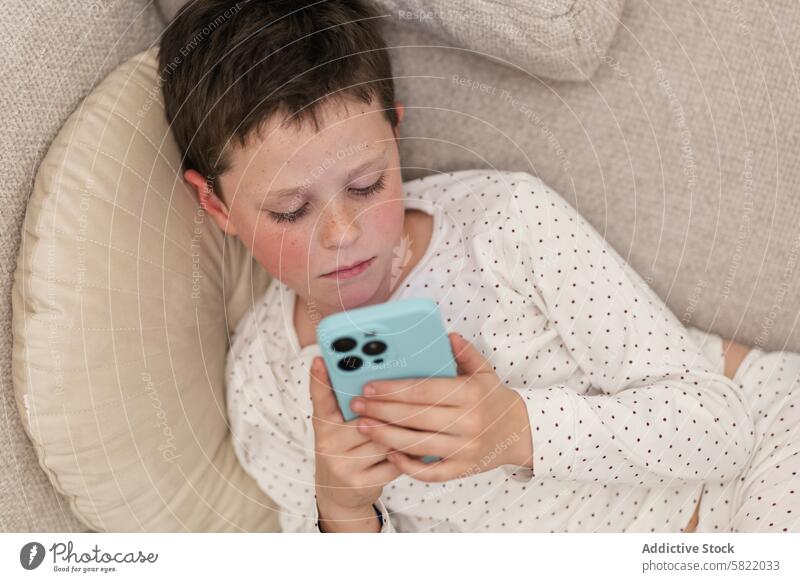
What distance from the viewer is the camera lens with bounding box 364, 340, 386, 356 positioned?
0.53m

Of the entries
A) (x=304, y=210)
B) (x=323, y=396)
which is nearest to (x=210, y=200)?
(x=304, y=210)

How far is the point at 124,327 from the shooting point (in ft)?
2.08

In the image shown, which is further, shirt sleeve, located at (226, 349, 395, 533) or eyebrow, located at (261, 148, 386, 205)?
shirt sleeve, located at (226, 349, 395, 533)

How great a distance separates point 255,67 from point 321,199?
118mm

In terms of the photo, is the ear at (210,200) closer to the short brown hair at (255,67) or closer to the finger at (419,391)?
the short brown hair at (255,67)

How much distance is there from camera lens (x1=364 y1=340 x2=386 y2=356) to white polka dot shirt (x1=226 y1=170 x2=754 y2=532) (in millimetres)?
146

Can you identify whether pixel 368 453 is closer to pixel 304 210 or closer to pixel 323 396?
pixel 323 396

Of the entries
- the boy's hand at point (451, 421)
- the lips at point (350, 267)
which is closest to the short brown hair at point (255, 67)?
the lips at point (350, 267)

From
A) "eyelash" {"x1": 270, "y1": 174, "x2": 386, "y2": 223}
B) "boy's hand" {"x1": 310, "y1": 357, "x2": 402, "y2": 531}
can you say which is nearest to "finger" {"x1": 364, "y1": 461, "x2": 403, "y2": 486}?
"boy's hand" {"x1": 310, "y1": 357, "x2": 402, "y2": 531}

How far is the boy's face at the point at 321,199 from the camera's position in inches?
23.0

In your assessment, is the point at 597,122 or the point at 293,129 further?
the point at 597,122

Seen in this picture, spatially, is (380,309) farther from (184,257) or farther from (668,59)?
(668,59)

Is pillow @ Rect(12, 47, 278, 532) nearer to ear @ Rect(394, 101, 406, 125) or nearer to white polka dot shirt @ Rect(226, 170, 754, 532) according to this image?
white polka dot shirt @ Rect(226, 170, 754, 532)

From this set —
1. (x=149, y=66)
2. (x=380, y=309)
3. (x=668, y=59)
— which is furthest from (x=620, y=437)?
(x=149, y=66)
